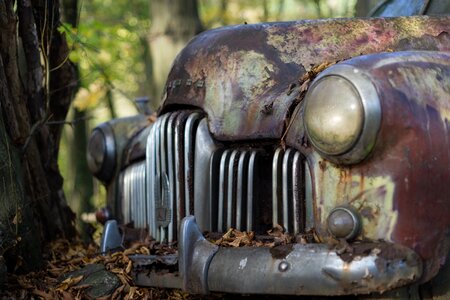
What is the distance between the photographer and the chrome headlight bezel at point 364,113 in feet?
10.3

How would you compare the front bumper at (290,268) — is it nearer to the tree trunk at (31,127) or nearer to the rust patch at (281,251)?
Answer: the rust patch at (281,251)

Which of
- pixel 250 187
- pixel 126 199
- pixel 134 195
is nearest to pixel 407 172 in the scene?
pixel 250 187

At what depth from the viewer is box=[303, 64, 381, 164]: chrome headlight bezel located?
3146 mm

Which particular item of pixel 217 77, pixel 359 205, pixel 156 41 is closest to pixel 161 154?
pixel 217 77

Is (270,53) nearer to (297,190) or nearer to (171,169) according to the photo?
(171,169)

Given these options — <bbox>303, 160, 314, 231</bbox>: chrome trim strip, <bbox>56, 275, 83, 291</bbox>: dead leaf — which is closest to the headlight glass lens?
<bbox>303, 160, 314, 231</bbox>: chrome trim strip

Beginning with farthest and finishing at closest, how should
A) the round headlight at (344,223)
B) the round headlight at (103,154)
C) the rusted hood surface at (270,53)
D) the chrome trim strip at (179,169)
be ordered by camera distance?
1. the round headlight at (103,154)
2. the chrome trim strip at (179,169)
3. the rusted hood surface at (270,53)
4. the round headlight at (344,223)

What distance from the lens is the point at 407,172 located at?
317cm

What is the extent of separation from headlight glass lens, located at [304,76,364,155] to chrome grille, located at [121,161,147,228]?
5.50ft

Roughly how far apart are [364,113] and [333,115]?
124 millimetres

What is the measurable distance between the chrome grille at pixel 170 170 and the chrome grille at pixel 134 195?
307 millimetres

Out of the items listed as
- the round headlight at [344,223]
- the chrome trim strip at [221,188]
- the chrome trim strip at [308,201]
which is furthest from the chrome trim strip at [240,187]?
the round headlight at [344,223]

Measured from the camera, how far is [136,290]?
3.90 m

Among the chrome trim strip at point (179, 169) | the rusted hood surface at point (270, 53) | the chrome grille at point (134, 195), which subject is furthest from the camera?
the chrome grille at point (134, 195)
